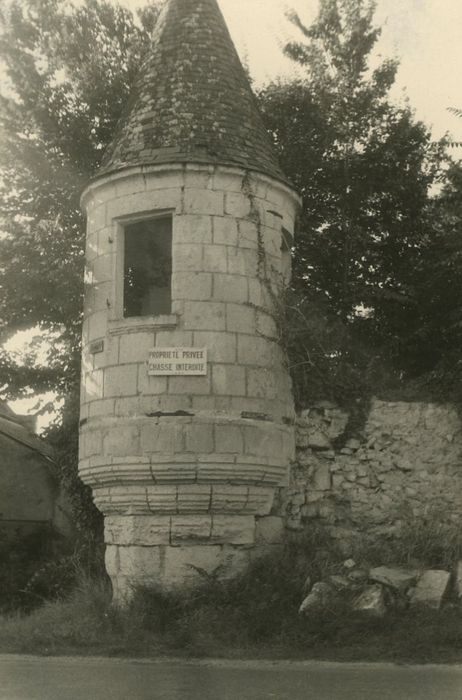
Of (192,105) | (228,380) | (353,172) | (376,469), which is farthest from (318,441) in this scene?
(353,172)

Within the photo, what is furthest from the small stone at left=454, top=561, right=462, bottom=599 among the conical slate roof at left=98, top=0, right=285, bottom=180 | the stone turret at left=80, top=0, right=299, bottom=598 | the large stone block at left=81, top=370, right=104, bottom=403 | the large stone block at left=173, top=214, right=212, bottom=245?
the conical slate roof at left=98, top=0, right=285, bottom=180

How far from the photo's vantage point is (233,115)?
11.5 m

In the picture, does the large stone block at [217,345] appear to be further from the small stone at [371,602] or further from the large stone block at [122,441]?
the small stone at [371,602]

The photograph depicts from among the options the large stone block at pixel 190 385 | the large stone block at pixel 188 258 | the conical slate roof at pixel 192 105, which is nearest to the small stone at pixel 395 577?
the large stone block at pixel 190 385

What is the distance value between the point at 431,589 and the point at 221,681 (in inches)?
114

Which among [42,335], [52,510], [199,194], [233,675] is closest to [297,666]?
[233,675]

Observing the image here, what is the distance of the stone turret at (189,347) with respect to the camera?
10.2 meters

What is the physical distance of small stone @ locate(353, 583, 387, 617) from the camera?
352 inches

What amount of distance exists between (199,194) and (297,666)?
18.1 ft

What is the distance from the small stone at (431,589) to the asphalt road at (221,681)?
1.44 metres

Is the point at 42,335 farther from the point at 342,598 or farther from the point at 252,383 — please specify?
the point at 342,598

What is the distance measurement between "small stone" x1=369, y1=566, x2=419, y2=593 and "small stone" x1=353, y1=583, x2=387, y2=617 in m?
0.17

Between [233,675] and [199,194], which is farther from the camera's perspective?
[199,194]

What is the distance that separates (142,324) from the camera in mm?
10539
